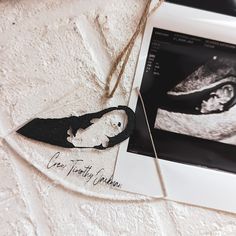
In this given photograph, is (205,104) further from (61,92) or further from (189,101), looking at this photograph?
(61,92)

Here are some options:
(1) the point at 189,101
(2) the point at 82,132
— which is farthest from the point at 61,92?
(1) the point at 189,101

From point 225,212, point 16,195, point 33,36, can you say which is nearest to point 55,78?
point 33,36

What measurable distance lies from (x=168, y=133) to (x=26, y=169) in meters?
0.20

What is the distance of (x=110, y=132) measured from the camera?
573 millimetres

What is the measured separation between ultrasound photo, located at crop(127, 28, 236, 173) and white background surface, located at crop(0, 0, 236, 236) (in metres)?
0.04

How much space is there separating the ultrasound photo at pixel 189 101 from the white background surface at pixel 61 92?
0.13 feet

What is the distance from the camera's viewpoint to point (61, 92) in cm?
57

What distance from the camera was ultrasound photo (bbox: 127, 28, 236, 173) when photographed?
1.86 feet

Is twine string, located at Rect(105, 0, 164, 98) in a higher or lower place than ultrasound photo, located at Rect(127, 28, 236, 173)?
higher

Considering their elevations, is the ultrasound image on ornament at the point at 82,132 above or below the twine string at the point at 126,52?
below

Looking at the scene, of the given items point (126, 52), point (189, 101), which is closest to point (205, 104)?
point (189, 101)

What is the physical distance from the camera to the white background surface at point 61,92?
57 centimetres

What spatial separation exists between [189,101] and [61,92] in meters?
0.17

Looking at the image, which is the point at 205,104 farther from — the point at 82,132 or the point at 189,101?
the point at 82,132
